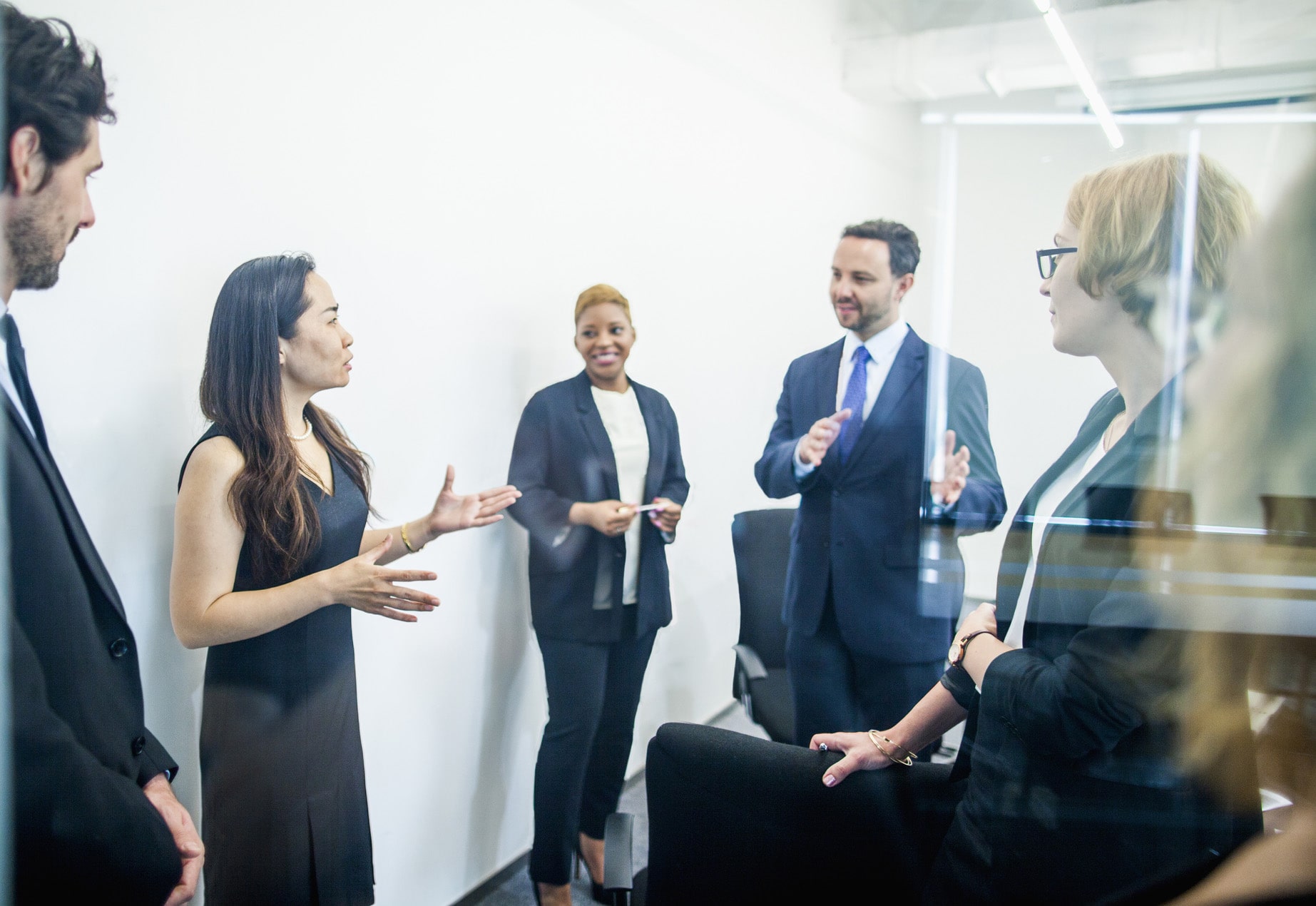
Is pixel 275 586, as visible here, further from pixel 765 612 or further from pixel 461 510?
pixel 765 612

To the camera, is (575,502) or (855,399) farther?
(575,502)

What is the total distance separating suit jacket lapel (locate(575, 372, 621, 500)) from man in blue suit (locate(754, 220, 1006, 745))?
0.32 m

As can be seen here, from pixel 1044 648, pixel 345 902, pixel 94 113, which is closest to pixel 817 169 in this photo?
pixel 1044 648

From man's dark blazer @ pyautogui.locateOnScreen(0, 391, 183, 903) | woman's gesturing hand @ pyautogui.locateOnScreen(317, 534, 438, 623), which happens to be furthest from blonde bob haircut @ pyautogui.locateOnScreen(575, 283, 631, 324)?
man's dark blazer @ pyautogui.locateOnScreen(0, 391, 183, 903)

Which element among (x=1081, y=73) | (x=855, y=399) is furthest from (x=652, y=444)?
(x=1081, y=73)

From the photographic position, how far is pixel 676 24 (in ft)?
5.39

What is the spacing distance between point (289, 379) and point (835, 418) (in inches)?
36.9

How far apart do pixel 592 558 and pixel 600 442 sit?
0.24 m

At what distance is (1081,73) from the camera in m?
1.25

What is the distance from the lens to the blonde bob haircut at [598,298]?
5.62ft

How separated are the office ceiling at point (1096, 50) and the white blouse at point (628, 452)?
2.43ft

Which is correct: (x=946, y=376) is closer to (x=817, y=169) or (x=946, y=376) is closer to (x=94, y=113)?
(x=817, y=169)

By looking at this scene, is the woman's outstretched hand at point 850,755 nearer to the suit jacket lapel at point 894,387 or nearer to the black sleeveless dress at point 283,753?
the suit jacket lapel at point 894,387

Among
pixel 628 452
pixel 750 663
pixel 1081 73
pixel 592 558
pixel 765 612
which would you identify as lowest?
pixel 750 663
